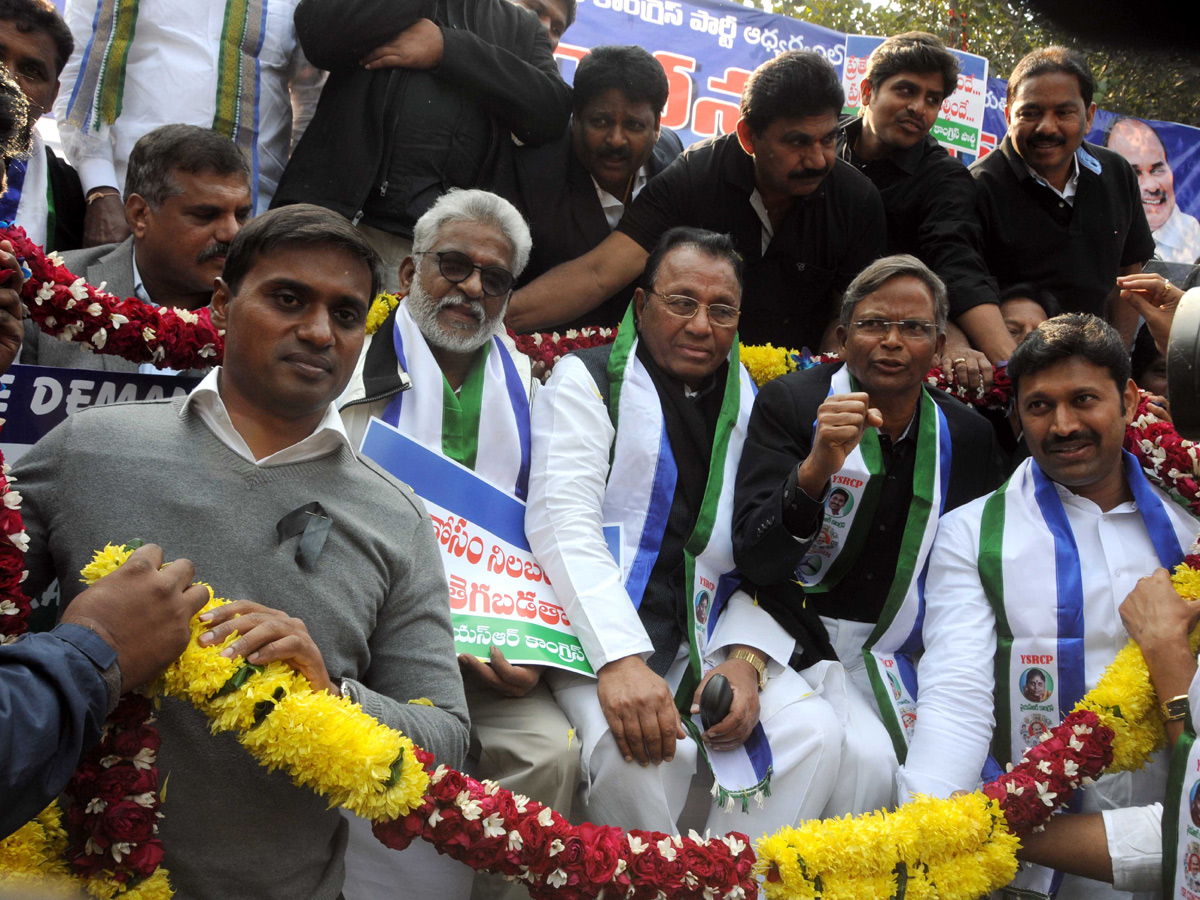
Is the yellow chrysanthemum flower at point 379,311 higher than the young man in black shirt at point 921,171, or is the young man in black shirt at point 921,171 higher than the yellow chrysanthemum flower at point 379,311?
the young man in black shirt at point 921,171

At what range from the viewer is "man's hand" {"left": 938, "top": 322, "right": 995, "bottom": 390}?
448 centimetres

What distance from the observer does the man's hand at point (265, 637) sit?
2.11 meters

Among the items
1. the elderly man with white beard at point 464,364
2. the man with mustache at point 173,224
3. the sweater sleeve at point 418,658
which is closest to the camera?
the sweater sleeve at point 418,658

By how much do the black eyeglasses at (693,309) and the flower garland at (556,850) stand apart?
201cm

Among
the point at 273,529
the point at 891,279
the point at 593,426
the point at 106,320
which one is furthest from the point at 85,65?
the point at 891,279

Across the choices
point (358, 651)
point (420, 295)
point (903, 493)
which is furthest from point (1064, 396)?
point (358, 651)

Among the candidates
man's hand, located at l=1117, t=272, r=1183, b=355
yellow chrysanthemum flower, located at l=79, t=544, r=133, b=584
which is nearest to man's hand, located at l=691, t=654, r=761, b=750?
yellow chrysanthemum flower, located at l=79, t=544, r=133, b=584

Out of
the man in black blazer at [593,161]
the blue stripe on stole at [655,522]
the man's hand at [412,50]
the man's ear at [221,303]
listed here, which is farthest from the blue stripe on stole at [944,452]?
the man's ear at [221,303]

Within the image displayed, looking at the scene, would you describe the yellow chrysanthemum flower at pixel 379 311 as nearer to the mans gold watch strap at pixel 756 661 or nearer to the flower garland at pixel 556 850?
the mans gold watch strap at pixel 756 661

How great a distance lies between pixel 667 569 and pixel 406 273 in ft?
5.09

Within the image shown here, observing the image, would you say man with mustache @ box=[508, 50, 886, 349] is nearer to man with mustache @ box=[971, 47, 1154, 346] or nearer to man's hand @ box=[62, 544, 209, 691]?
man with mustache @ box=[971, 47, 1154, 346]

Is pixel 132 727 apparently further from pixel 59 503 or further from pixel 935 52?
pixel 935 52

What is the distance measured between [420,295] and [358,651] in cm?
179

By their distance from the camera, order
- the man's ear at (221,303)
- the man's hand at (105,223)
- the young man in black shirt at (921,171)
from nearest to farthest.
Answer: the man's ear at (221,303), the man's hand at (105,223), the young man in black shirt at (921,171)
